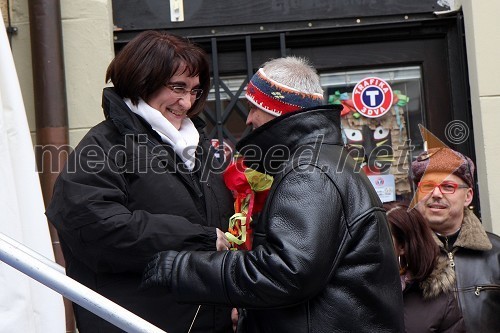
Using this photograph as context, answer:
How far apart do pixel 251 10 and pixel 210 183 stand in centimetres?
219

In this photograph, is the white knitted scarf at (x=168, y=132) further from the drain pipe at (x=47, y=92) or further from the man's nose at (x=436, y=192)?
the drain pipe at (x=47, y=92)

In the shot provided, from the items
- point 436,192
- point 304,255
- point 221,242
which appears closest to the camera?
point 304,255

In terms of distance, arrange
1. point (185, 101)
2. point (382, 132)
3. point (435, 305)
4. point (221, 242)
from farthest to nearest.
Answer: point (382, 132) → point (435, 305) → point (185, 101) → point (221, 242)

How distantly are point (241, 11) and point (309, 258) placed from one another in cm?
294

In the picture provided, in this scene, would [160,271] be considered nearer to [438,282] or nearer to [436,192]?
[438,282]

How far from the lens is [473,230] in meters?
3.71

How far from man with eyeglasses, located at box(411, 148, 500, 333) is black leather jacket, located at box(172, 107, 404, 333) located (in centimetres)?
105

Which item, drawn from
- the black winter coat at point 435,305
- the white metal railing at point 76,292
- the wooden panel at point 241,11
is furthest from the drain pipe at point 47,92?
the white metal railing at point 76,292

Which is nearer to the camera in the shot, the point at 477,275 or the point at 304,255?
the point at 304,255

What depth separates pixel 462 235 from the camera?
12.2ft

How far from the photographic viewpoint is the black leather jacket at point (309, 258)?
2383mm

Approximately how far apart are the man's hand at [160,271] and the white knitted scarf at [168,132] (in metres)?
0.57

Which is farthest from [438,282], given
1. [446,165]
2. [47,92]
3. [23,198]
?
[47,92]

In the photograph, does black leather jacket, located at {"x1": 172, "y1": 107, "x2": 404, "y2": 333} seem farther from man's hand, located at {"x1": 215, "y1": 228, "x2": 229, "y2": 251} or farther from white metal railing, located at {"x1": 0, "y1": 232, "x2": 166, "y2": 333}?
white metal railing, located at {"x1": 0, "y1": 232, "x2": 166, "y2": 333}
